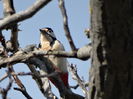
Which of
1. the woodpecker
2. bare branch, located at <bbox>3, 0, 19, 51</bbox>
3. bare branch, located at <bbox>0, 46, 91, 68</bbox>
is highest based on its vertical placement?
bare branch, located at <bbox>3, 0, 19, 51</bbox>

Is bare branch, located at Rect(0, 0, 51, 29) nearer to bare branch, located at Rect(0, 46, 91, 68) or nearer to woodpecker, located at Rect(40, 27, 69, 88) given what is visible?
bare branch, located at Rect(0, 46, 91, 68)

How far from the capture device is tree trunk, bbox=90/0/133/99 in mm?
2078

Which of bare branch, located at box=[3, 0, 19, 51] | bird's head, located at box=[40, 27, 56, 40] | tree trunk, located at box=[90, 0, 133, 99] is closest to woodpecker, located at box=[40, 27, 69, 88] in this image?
bird's head, located at box=[40, 27, 56, 40]

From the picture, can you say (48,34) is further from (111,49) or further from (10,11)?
(111,49)

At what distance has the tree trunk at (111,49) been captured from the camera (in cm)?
208

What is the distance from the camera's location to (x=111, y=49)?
7.21 feet

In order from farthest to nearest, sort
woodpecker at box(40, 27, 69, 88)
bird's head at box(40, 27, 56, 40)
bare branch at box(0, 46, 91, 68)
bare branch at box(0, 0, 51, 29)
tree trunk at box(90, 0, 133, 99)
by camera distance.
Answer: bird's head at box(40, 27, 56, 40), woodpecker at box(40, 27, 69, 88), bare branch at box(0, 46, 91, 68), bare branch at box(0, 0, 51, 29), tree trunk at box(90, 0, 133, 99)

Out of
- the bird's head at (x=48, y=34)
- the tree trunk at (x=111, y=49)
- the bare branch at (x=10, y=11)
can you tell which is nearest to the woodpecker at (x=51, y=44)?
the bird's head at (x=48, y=34)

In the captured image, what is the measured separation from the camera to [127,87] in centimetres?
233

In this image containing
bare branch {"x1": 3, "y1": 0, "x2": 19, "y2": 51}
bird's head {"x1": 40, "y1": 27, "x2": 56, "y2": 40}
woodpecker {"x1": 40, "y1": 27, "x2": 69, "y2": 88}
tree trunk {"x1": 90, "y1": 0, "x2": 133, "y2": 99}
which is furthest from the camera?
bird's head {"x1": 40, "y1": 27, "x2": 56, "y2": 40}

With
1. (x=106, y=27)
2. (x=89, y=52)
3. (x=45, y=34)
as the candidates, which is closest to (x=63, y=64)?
(x=45, y=34)

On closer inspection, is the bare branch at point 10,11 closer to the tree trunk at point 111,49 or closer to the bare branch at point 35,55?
the bare branch at point 35,55

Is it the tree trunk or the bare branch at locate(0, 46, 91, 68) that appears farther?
the bare branch at locate(0, 46, 91, 68)

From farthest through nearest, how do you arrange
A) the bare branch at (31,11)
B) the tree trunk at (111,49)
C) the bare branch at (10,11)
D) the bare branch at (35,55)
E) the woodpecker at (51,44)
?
→ the woodpecker at (51,44) → the bare branch at (10,11) → the bare branch at (35,55) → the bare branch at (31,11) → the tree trunk at (111,49)
